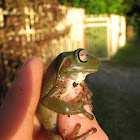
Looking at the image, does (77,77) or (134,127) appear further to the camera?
(134,127)

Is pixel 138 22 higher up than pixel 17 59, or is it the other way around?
pixel 138 22

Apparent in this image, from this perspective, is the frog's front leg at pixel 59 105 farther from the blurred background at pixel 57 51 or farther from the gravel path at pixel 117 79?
the gravel path at pixel 117 79

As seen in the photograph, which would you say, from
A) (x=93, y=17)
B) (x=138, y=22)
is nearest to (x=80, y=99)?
(x=93, y=17)

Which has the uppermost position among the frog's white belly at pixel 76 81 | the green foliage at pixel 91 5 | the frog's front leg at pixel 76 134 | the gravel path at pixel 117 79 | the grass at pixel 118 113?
the green foliage at pixel 91 5

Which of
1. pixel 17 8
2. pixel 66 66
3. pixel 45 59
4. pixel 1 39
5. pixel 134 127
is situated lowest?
pixel 134 127

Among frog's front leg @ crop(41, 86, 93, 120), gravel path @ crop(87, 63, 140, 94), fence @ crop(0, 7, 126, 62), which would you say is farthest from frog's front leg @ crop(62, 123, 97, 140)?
gravel path @ crop(87, 63, 140, 94)

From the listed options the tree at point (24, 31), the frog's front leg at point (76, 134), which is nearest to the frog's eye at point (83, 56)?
the frog's front leg at point (76, 134)

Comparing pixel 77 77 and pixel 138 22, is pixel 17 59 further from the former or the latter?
pixel 138 22

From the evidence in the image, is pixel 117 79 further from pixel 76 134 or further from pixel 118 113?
pixel 76 134

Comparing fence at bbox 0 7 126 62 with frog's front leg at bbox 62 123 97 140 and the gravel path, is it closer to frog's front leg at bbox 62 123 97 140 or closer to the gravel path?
the gravel path
